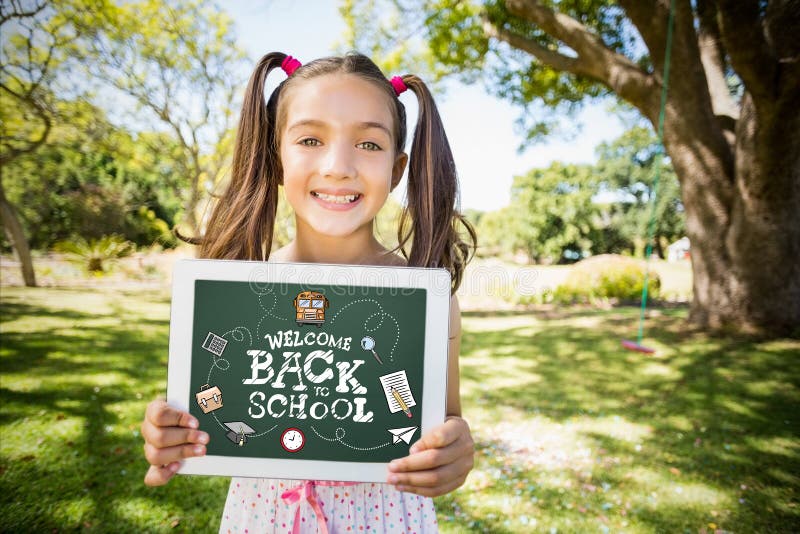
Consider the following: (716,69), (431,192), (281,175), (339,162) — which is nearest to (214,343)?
(339,162)

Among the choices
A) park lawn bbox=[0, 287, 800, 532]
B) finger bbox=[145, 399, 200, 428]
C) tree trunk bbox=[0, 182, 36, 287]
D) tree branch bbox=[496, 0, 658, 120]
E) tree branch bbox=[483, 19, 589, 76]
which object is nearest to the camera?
finger bbox=[145, 399, 200, 428]

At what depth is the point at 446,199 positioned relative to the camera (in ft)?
4.83

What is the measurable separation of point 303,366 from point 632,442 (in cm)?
316

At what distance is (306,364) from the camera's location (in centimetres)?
99

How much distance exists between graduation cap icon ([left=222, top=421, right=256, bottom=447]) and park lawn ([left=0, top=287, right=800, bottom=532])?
1.62m

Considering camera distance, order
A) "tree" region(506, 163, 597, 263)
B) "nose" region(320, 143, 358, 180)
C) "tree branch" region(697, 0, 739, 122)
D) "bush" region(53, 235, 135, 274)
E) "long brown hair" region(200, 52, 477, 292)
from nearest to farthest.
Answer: "nose" region(320, 143, 358, 180) → "long brown hair" region(200, 52, 477, 292) → "tree branch" region(697, 0, 739, 122) → "bush" region(53, 235, 135, 274) → "tree" region(506, 163, 597, 263)

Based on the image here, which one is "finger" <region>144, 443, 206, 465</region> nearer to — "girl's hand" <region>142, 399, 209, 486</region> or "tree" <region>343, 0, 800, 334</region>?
"girl's hand" <region>142, 399, 209, 486</region>

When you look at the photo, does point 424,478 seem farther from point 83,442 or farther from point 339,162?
point 83,442

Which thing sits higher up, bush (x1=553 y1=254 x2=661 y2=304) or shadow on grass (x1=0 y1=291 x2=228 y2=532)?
bush (x1=553 y1=254 x2=661 y2=304)

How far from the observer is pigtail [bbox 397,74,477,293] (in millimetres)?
1407

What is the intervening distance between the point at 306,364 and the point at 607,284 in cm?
1051

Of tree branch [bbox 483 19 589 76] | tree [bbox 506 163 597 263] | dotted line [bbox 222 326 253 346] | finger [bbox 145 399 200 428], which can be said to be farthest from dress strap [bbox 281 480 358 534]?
tree [bbox 506 163 597 263]

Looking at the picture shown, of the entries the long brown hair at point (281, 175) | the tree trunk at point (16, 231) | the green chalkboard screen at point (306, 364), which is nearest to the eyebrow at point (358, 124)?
the long brown hair at point (281, 175)

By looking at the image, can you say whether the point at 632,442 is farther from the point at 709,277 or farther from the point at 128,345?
the point at 128,345
